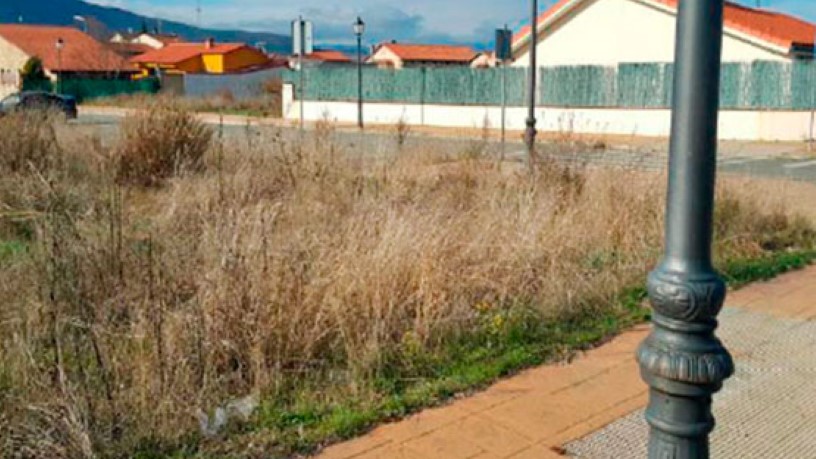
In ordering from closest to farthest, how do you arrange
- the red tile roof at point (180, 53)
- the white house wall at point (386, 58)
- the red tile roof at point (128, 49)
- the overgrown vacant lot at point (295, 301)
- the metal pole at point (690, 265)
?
the metal pole at point (690, 265)
the overgrown vacant lot at point (295, 301)
the white house wall at point (386, 58)
the red tile roof at point (180, 53)
the red tile roof at point (128, 49)

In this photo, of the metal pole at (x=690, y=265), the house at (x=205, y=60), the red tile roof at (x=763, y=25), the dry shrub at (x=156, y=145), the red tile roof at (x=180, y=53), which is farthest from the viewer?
the red tile roof at (x=180, y=53)

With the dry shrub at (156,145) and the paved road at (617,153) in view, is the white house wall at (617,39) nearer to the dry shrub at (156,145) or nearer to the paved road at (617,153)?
the paved road at (617,153)

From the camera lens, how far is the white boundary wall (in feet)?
82.6

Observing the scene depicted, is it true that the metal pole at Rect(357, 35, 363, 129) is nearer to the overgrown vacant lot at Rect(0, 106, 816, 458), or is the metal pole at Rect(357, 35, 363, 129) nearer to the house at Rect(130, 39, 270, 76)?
the overgrown vacant lot at Rect(0, 106, 816, 458)

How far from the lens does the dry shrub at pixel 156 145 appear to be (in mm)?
11133

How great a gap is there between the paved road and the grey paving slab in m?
3.95

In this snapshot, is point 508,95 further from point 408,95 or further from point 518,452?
point 518,452

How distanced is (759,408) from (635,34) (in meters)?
29.1

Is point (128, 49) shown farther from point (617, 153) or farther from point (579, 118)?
point (617, 153)

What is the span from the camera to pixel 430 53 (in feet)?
245

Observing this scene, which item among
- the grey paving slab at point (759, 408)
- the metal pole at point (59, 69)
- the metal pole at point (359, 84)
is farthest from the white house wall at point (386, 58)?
the grey paving slab at point (759, 408)

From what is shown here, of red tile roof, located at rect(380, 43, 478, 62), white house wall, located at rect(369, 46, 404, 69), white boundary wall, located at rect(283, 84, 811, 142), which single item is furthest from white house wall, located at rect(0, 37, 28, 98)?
white boundary wall, located at rect(283, 84, 811, 142)

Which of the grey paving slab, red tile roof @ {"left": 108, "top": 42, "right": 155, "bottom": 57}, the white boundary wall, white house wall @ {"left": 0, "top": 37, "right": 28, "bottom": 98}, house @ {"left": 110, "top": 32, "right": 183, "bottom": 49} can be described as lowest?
the grey paving slab

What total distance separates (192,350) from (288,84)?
127 feet
